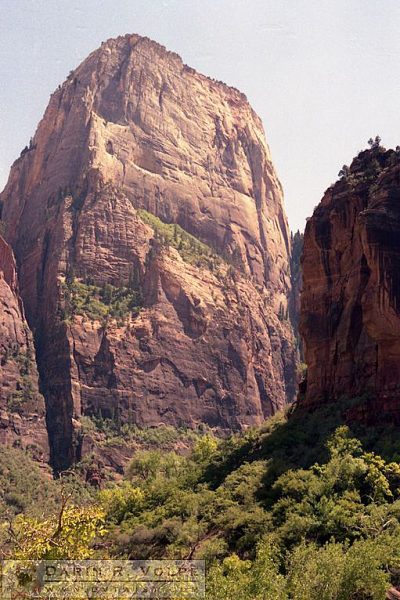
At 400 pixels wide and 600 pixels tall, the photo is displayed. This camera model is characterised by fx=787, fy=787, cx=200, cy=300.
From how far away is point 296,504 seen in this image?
40438 millimetres

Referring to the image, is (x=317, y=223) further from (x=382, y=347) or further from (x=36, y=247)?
(x=36, y=247)

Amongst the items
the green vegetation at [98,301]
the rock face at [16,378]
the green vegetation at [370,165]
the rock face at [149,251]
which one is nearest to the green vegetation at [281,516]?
the green vegetation at [370,165]

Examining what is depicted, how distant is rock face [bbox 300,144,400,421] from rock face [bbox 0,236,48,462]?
56294mm

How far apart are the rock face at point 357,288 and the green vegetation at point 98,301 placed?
59637 mm

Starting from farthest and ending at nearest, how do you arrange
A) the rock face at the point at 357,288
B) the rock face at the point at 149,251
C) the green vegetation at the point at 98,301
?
the green vegetation at the point at 98,301 → the rock face at the point at 149,251 → the rock face at the point at 357,288

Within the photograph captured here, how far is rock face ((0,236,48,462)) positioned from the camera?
339ft

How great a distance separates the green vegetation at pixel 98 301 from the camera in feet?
377

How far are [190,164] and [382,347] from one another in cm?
10309

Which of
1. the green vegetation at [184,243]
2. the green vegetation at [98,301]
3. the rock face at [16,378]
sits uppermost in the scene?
the green vegetation at [184,243]

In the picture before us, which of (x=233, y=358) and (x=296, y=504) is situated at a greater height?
(x=233, y=358)

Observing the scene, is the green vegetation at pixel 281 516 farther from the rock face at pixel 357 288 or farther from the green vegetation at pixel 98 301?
the green vegetation at pixel 98 301

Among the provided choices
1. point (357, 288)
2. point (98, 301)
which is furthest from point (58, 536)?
point (98, 301)

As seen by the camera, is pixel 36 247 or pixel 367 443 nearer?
pixel 367 443

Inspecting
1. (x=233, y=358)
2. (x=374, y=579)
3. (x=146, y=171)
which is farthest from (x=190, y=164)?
(x=374, y=579)
